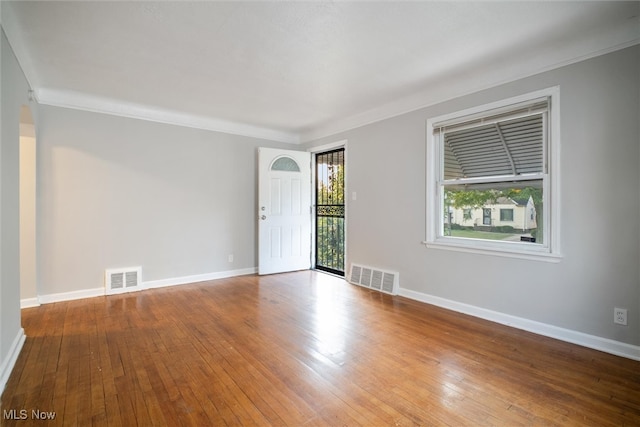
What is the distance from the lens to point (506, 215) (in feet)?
10.1

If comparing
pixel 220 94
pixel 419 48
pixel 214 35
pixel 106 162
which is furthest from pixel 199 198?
pixel 419 48

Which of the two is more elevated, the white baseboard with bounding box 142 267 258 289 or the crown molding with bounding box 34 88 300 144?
the crown molding with bounding box 34 88 300 144

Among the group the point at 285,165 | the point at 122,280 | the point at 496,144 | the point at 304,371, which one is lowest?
the point at 304,371

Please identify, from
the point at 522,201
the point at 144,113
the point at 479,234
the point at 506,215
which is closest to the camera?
the point at 522,201

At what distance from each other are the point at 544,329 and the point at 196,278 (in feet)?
14.1

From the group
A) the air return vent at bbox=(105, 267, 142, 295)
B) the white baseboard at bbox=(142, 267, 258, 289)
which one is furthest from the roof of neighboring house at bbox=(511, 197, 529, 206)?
the air return vent at bbox=(105, 267, 142, 295)

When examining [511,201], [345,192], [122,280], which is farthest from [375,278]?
[122,280]

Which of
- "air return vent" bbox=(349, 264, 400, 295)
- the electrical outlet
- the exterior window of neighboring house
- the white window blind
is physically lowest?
"air return vent" bbox=(349, 264, 400, 295)

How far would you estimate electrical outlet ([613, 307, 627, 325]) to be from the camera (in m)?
2.39

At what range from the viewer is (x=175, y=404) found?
1.83 m

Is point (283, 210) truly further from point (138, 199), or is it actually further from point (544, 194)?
point (544, 194)

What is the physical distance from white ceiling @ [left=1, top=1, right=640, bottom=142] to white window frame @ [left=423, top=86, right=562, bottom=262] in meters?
0.25

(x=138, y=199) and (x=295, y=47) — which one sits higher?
(x=295, y=47)

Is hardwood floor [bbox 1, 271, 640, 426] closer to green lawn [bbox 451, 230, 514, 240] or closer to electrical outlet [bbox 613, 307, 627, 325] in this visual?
electrical outlet [bbox 613, 307, 627, 325]
